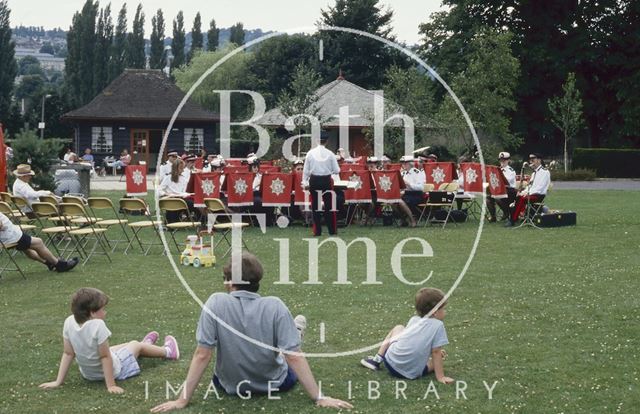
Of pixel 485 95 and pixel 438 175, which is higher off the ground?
pixel 485 95

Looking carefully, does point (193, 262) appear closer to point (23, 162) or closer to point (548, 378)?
point (548, 378)

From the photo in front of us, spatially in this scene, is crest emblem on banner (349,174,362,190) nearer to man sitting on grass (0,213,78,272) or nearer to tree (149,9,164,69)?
man sitting on grass (0,213,78,272)

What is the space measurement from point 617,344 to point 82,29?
87371mm

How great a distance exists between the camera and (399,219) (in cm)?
2145

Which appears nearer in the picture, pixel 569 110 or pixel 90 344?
pixel 90 344

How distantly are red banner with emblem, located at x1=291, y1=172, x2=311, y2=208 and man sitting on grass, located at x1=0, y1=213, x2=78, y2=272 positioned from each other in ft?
24.3

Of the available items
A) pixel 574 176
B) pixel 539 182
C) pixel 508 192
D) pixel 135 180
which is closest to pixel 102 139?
pixel 574 176

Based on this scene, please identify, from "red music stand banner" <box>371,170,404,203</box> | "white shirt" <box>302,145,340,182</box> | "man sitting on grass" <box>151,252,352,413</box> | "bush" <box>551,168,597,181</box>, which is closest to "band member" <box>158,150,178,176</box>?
"white shirt" <box>302,145,340,182</box>

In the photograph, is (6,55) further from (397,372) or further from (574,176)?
(397,372)

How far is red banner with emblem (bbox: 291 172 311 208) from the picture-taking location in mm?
20609

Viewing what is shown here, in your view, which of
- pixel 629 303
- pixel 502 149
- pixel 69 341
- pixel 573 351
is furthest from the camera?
pixel 502 149

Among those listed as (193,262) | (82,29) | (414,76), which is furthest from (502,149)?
(82,29)

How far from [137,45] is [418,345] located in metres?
92.3

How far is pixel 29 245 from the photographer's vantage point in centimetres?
1362
